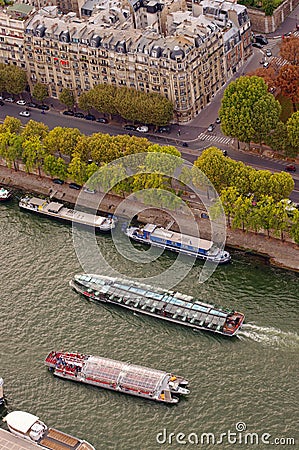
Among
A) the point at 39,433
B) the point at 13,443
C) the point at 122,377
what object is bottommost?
the point at 13,443

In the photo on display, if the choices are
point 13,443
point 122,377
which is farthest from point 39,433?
point 122,377

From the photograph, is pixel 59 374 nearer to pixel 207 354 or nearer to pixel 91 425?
pixel 91 425

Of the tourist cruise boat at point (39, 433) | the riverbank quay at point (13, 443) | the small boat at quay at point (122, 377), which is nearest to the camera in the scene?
the tourist cruise boat at point (39, 433)

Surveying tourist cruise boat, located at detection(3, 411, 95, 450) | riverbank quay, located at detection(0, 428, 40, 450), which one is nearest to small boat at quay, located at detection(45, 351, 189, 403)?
tourist cruise boat, located at detection(3, 411, 95, 450)

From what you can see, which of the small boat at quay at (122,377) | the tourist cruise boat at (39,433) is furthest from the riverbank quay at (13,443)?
the small boat at quay at (122,377)

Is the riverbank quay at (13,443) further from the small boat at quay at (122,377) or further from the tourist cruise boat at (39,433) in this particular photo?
the small boat at quay at (122,377)

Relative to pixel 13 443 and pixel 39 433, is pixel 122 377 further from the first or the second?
pixel 13 443
